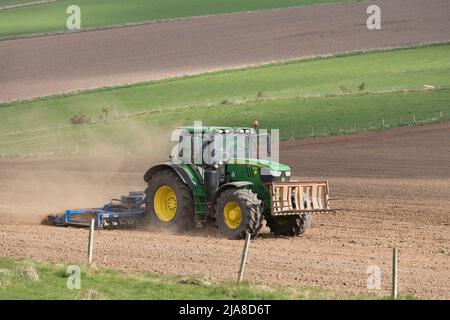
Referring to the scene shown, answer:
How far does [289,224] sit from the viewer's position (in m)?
23.2

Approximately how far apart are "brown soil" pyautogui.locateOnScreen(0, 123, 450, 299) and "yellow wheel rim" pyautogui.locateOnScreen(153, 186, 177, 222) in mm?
458

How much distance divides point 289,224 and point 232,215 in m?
1.79

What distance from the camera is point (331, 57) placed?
64.1 meters

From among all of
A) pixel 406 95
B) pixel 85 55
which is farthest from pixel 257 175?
pixel 85 55

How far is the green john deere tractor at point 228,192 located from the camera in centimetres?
2183

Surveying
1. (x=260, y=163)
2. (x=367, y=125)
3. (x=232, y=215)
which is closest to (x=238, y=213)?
(x=232, y=215)

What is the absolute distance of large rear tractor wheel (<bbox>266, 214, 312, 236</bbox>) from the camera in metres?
23.1

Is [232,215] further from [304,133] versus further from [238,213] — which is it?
[304,133]

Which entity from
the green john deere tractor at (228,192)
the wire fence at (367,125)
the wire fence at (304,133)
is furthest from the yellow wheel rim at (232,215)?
the wire fence at (367,125)

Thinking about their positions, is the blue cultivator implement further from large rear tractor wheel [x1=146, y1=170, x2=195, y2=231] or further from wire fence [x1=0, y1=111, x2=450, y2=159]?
wire fence [x1=0, y1=111, x2=450, y2=159]

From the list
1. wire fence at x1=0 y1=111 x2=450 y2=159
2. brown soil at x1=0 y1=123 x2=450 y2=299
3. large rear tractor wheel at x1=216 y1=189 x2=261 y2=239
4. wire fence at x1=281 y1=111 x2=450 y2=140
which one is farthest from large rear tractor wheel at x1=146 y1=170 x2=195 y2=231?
wire fence at x1=281 y1=111 x2=450 y2=140

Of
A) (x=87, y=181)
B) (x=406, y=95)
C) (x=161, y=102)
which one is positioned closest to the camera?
(x=87, y=181)

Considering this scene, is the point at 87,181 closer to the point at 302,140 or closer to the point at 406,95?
the point at 302,140
